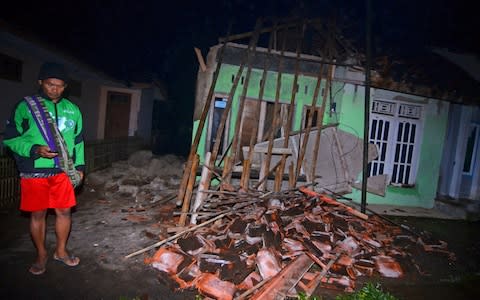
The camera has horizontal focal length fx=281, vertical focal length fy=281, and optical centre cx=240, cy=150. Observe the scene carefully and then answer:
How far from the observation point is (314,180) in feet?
23.4

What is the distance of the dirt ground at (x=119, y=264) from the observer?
3283 millimetres

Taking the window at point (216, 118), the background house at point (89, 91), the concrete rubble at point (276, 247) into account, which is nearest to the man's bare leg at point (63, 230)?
the concrete rubble at point (276, 247)

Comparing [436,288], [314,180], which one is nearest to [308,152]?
[314,180]

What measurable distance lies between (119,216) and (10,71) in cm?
617

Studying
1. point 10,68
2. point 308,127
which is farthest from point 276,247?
point 10,68

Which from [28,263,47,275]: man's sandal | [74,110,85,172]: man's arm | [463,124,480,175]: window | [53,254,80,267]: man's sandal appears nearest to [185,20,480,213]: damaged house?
[463,124,480,175]: window

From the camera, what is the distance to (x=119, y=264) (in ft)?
12.7

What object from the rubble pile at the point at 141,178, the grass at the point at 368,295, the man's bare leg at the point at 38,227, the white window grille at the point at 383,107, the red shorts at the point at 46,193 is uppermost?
the white window grille at the point at 383,107

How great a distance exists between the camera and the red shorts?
10.3 ft

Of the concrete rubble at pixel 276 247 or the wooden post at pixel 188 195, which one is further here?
the wooden post at pixel 188 195

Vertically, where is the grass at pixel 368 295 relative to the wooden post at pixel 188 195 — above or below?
below

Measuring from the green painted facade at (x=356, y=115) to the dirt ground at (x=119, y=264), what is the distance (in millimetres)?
1727

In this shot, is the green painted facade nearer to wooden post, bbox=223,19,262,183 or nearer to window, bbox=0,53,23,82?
wooden post, bbox=223,19,262,183

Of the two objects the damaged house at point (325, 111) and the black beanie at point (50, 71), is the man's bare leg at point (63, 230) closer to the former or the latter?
the black beanie at point (50, 71)
